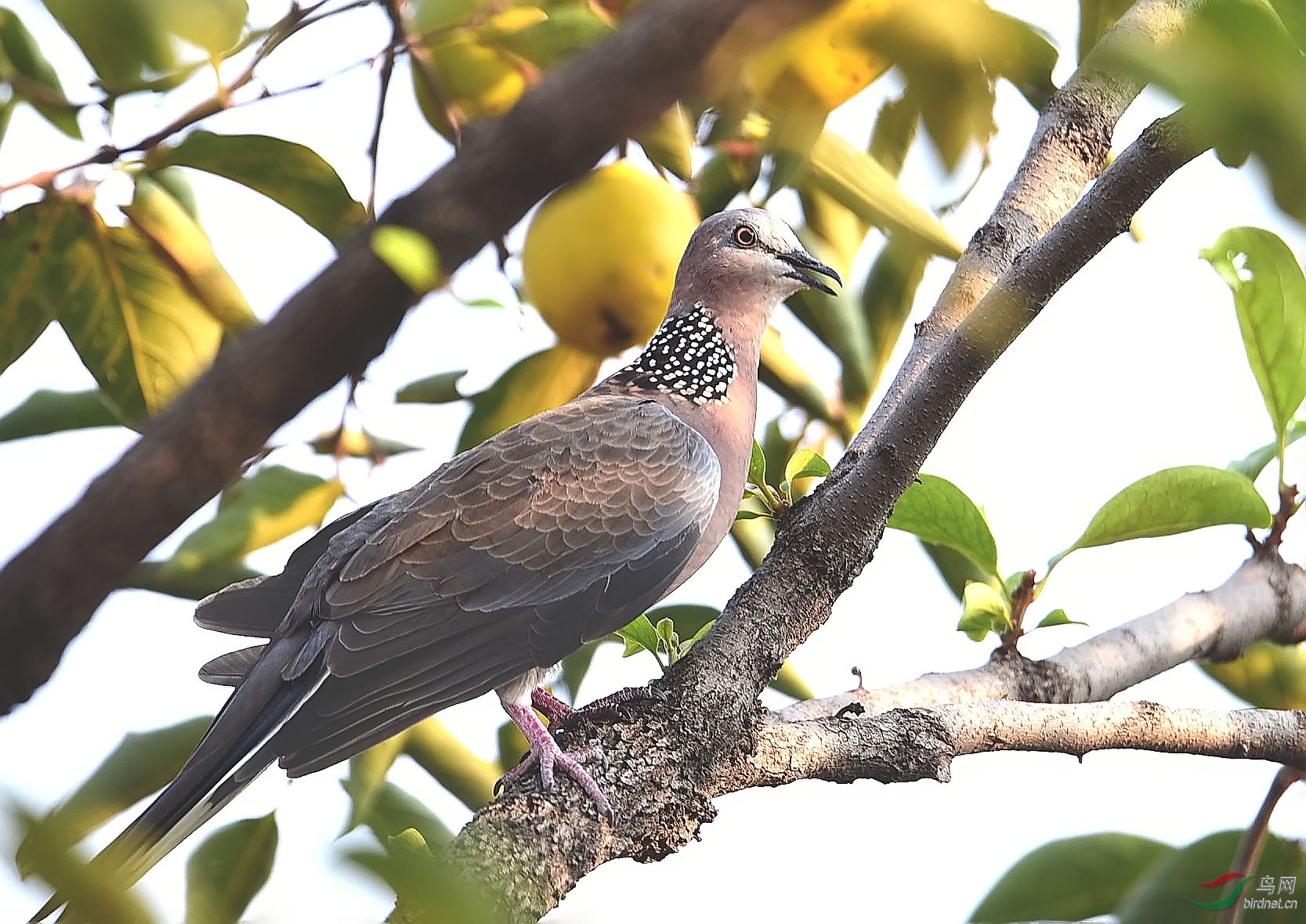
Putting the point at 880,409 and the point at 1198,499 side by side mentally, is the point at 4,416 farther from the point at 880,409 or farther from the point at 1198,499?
the point at 1198,499

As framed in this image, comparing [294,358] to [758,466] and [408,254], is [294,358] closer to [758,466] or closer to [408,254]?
[408,254]

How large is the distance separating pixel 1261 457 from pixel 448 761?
1.46m

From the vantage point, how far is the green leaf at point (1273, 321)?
73.4 inches

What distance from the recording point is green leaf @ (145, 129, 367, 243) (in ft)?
4.24

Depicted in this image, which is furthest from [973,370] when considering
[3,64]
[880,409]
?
[3,64]

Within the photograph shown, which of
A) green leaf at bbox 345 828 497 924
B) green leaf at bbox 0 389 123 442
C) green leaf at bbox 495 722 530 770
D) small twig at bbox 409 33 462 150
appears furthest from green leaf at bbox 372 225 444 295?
green leaf at bbox 495 722 530 770

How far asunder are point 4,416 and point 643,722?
0.93 metres

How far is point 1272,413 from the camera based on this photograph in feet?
6.73

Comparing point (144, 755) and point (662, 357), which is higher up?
point (662, 357)

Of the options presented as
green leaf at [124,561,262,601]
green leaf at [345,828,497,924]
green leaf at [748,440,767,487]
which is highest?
green leaf at [748,440,767,487]

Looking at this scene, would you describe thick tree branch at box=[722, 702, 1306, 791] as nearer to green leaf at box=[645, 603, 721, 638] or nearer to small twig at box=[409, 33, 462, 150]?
green leaf at box=[645, 603, 721, 638]

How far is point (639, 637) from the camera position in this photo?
208 centimetres

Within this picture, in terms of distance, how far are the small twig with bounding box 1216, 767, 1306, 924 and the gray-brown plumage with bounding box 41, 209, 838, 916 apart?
82 cm

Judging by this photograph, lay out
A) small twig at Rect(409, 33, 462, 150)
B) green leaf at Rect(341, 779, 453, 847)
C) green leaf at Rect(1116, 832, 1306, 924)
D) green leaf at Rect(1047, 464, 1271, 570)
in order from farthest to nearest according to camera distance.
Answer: green leaf at Rect(1047, 464, 1271, 570), green leaf at Rect(1116, 832, 1306, 924), green leaf at Rect(341, 779, 453, 847), small twig at Rect(409, 33, 462, 150)
